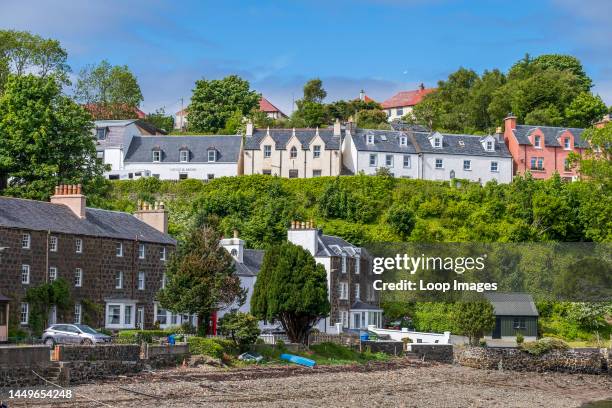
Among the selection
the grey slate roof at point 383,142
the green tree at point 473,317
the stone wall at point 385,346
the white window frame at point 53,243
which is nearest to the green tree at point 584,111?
the grey slate roof at point 383,142

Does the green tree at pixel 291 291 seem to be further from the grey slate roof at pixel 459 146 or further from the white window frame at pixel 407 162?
the grey slate roof at pixel 459 146

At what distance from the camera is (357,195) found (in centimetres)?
9456

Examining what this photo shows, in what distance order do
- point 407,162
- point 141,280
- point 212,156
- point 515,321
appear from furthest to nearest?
point 407,162, point 212,156, point 515,321, point 141,280

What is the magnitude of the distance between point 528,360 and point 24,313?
3224 cm

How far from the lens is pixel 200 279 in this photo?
5728cm

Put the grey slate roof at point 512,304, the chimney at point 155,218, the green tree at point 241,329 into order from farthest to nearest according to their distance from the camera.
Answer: the grey slate roof at point 512,304
the chimney at point 155,218
the green tree at point 241,329

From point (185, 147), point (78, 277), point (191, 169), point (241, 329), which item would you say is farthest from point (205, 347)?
point (185, 147)

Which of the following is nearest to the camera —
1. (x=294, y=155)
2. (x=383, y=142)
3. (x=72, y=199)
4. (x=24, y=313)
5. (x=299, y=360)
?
(x=299, y=360)

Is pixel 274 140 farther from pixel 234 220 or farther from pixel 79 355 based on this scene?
pixel 79 355

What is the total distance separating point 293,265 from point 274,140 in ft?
136

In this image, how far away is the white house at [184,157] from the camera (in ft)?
333

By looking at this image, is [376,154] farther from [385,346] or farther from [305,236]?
[385,346]

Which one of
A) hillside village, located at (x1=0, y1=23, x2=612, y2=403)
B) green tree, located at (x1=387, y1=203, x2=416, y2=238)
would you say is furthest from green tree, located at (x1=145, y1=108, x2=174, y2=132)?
green tree, located at (x1=387, y1=203, x2=416, y2=238)

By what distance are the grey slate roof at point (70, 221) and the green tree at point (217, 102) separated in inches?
2056
